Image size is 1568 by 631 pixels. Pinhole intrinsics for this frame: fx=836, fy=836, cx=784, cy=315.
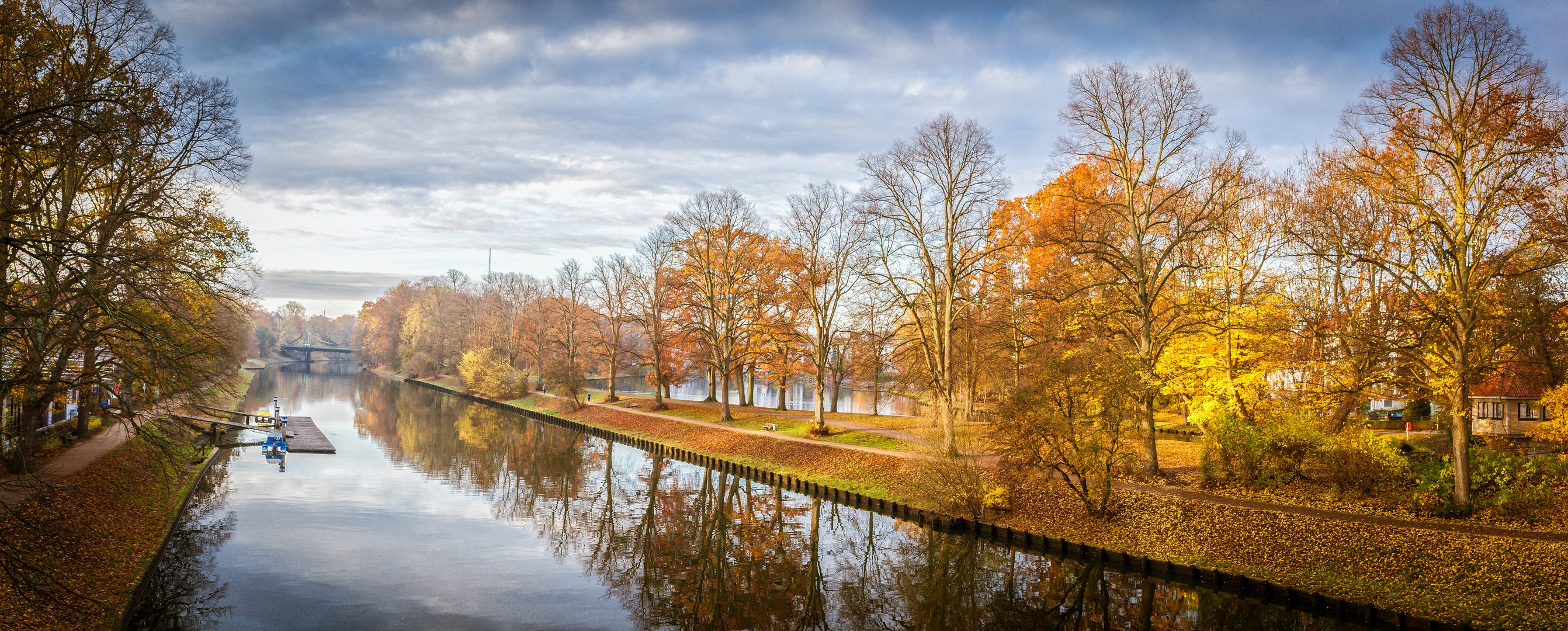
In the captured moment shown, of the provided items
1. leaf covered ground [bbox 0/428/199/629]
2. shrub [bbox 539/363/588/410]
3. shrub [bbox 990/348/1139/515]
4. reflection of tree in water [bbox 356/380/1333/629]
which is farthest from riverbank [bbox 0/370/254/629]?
shrub [bbox 539/363/588/410]

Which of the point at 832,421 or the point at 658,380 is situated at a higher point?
the point at 658,380

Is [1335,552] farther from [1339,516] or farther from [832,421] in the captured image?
[832,421]

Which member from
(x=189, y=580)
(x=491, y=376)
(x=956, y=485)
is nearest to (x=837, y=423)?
(x=956, y=485)

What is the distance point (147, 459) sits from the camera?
25.7m

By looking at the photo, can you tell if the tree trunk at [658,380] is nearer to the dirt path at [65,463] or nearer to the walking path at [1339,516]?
the walking path at [1339,516]

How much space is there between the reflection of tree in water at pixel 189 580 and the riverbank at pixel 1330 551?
17.5 m

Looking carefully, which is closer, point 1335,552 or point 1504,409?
point 1335,552

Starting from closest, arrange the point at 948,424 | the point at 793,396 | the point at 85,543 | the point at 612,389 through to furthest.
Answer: the point at 85,543 < the point at 948,424 < the point at 612,389 < the point at 793,396

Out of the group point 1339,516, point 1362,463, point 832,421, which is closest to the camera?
point 1339,516

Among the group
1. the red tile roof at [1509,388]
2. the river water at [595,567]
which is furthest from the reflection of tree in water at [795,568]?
the red tile roof at [1509,388]

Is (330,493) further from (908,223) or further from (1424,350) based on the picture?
(1424,350)

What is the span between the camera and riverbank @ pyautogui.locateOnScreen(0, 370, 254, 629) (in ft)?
40.1

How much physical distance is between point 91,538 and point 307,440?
27.1m

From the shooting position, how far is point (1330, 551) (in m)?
17.8
